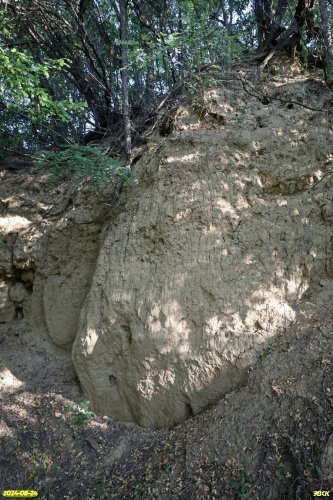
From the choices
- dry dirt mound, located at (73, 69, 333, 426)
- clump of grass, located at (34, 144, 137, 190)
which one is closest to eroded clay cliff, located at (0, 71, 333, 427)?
dry dirt mound, located at (73, 69, 333, 426)

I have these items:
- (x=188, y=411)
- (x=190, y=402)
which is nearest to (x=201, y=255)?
(x=190, y=402)

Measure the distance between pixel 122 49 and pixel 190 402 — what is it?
6015 millimetres

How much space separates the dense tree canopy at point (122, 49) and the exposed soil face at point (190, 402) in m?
0.83

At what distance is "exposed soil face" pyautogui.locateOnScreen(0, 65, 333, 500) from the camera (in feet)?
11.7

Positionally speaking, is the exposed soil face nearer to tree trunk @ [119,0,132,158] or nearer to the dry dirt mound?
the dry dirt mound

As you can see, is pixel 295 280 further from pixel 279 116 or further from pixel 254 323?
pixel 279 116

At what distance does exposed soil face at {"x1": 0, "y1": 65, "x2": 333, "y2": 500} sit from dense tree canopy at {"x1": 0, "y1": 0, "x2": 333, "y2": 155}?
826 mm

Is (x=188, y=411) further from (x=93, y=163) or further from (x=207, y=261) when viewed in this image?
(x=93, y=163)

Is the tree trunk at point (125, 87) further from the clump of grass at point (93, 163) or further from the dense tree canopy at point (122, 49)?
the clump of grass at point (93, 163)

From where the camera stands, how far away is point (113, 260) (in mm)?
5117

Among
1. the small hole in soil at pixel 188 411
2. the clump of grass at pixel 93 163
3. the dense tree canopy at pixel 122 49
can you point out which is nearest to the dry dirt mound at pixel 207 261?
the small hole in soil at pixel 188 411

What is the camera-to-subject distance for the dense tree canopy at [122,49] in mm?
5125

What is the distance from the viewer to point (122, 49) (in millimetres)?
6332

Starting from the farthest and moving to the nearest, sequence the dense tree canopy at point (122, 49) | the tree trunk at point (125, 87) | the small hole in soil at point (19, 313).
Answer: the small hole in soil at point (19, 313), the tree trunk at point (125, 87), the dense tree canopy at point (122, 49)
